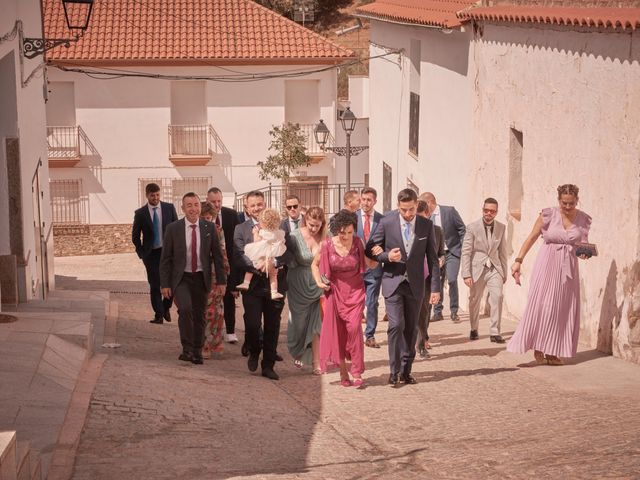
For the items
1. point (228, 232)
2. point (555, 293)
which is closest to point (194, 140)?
point (228, 232)

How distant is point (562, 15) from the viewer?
1229 centimetres

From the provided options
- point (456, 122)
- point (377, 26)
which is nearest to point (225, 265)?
point (456, 122)

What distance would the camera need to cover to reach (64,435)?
6.97 meters

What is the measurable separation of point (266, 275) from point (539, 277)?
2.68 metres

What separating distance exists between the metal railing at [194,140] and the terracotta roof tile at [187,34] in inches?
87.5

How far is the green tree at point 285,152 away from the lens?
33.2 meters

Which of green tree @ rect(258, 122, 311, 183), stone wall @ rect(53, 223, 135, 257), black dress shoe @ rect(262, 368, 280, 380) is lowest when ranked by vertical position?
stone wall @ rect(53, 223, 135, 257)

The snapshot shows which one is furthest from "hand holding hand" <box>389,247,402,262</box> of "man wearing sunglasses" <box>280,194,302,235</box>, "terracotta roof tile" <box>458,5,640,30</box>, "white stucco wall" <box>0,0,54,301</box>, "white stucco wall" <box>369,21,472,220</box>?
"white stucco wall" <box>369,21,472,220</box>

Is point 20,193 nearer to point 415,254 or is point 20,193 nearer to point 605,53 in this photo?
point 415,254

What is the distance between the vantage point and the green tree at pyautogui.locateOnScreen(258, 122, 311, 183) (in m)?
33.2

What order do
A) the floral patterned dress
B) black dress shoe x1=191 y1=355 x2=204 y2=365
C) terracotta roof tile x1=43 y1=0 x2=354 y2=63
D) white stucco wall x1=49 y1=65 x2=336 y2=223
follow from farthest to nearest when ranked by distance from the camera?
white stucco wall x1=49 y1=65 x2=336 y2=223
terracotta roof tile x1=43 y1=0 x2=354 y2=63
the floral patterned dress
black dress shoe x1=191 y1=355 x2=204 y2=365

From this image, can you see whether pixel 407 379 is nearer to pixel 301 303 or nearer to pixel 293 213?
pixel 301 303

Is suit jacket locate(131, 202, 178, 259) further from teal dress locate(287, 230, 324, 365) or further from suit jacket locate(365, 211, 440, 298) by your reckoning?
suit jacket locate(365, 211, 440, 298)

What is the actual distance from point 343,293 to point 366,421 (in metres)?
1.46
